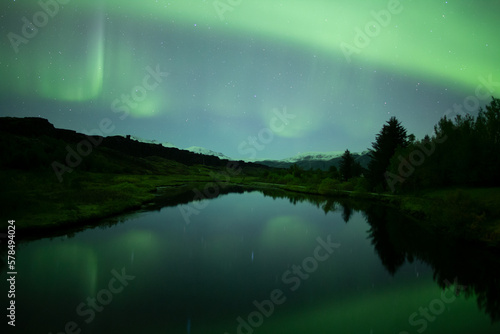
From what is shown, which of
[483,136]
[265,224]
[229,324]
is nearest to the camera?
[229,324]

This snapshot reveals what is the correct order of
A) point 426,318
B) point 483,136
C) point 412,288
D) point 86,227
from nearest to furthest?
1. point 426,318
2. point 412,288
3. point 86,227
4. point 483,136

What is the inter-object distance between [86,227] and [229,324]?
74.6ft

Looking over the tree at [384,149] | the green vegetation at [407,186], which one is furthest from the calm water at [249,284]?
the tree at [384,149]

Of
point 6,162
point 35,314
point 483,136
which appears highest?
point 483,136

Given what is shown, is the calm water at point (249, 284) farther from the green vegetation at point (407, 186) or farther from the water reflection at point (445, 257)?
the green vegetation at point (407, 186)

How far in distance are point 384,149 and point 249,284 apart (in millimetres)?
57827

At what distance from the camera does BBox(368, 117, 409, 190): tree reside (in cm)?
6316

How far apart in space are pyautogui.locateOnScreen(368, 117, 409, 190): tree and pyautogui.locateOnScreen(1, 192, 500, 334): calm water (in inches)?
1485

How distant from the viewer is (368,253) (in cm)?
2305

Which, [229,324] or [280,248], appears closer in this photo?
[229,324]

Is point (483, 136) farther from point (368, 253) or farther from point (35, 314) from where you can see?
point (35, 314)

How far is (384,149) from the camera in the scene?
64188 mm

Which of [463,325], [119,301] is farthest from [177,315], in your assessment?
[463,325]

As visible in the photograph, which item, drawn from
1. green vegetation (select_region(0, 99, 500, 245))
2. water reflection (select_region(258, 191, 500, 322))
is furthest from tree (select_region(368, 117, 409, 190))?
water reflection (select_region(258, 191, 500, 322))
